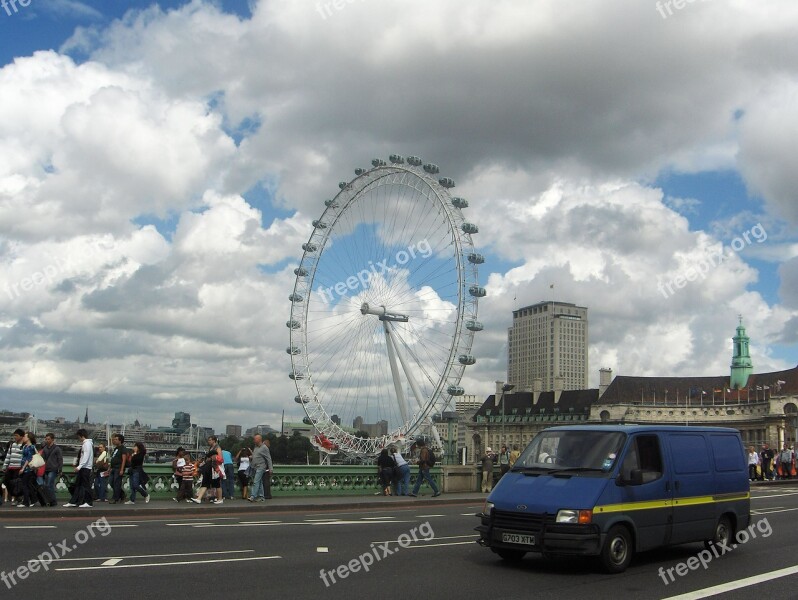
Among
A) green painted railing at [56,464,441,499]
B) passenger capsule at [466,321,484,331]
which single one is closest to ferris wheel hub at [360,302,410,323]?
passenger capsule at [466,321,484,331]

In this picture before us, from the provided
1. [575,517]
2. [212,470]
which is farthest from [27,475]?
[575,517]

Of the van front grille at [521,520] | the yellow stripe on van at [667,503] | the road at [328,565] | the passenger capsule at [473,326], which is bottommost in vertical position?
the road at [328,565]

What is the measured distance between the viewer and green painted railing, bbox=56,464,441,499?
26469 millimetres

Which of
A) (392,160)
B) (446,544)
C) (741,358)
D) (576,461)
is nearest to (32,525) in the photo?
(446,544)

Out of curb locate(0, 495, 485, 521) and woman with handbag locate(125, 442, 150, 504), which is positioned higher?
woman with handbag locate(125, 442, 150, 504)

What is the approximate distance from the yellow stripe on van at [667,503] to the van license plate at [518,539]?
3.18 ft

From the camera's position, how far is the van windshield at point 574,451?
1329 centimetres

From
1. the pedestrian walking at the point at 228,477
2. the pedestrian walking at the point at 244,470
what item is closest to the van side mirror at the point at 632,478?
the pedestrian walking at the point at 228,477

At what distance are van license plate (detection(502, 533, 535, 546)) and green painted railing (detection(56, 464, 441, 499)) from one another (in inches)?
635

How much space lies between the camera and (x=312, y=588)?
11219mm

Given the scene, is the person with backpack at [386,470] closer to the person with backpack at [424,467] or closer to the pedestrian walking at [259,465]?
the person with backpack at [424,467]

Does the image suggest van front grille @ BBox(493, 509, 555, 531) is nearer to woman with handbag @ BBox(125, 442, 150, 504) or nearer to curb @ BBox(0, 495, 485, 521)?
curb @ BBox(0, 495, 485, 521)

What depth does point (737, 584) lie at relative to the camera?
1198cm

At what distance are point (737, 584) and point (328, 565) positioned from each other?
571cm
